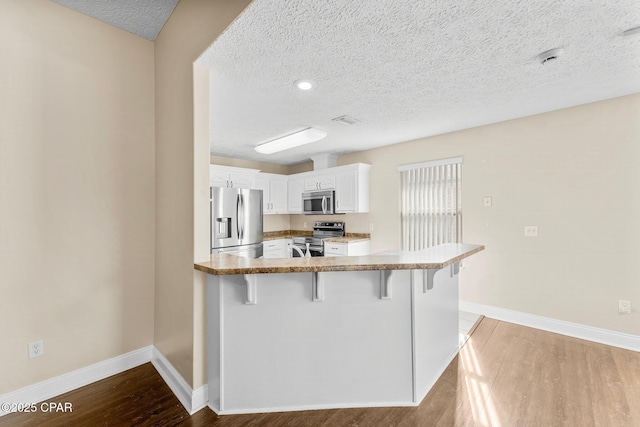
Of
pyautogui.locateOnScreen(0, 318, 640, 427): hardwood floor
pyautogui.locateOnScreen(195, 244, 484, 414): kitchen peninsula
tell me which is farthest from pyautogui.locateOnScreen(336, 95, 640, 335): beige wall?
pyautogui.locateOnScreen(195, 244, 484, 414): kitchen peninsula

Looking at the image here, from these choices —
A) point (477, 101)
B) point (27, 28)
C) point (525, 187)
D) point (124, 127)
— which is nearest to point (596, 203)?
point (525, 187)

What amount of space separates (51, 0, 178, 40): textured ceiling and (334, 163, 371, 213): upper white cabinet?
306cm

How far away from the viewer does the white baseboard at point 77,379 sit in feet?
5.96

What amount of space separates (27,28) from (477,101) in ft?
11.6

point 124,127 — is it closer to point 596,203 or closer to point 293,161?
point 293,161

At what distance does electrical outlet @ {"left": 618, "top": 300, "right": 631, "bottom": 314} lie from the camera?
2.61 m

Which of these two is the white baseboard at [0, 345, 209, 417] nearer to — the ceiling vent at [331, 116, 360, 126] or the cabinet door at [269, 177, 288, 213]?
the ceiling vent at [331, 116, 360, 126]

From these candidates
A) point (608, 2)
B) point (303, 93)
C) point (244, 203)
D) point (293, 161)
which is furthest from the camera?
point (293, 161)

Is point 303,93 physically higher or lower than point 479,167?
higher

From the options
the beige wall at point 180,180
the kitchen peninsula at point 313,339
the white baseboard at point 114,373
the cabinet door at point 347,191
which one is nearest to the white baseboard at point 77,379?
the white baseboard at point 114,373

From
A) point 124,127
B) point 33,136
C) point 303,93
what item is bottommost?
point 33,136

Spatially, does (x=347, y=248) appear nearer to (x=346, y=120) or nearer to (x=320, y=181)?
(x=320, y=181)

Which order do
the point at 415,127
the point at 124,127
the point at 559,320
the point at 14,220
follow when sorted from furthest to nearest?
the point at 415,127 → the point at 559,320 → the point at 124,127 → the point at 14,220

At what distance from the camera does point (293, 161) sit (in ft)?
18.5
